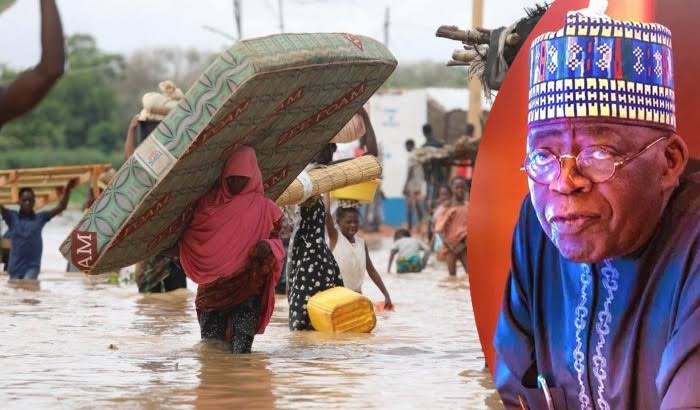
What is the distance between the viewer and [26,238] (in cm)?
1862

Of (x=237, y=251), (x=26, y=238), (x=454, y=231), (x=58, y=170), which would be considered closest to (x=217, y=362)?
(x=237, y=251)

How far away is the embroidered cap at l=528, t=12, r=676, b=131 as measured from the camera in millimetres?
3057

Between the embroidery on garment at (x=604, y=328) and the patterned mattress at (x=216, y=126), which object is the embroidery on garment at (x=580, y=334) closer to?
the embroidery on garment at (x=604, y=328)

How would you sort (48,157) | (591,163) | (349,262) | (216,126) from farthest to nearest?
(48,157) → (349,262) → (216,126) → (591,163)

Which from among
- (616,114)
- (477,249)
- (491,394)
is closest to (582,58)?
(616,114)

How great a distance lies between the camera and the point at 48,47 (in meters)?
5.36

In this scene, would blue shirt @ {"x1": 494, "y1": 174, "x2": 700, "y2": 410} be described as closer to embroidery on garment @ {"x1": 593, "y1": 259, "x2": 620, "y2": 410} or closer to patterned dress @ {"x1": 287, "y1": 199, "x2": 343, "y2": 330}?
embroidery on garment @ {"x1": 593, "y1": 259, "x2": 620, "y2": 410}

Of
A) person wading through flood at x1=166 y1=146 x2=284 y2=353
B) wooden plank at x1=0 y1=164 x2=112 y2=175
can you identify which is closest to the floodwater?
person wading through flood at x1=166 y1=146 x2=284 y2=353

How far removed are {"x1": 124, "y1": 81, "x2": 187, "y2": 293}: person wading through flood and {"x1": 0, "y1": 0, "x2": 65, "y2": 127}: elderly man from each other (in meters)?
6.69

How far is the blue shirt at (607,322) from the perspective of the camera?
2910 millimetres

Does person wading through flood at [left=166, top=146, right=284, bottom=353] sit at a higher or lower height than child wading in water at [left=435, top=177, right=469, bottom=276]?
higher

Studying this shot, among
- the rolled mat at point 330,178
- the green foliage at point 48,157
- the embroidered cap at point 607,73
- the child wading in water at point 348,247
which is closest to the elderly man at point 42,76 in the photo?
the embroidered cap at point 607,73

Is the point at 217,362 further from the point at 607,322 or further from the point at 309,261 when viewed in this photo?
the point at 607,322

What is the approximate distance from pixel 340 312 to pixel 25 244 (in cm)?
847
